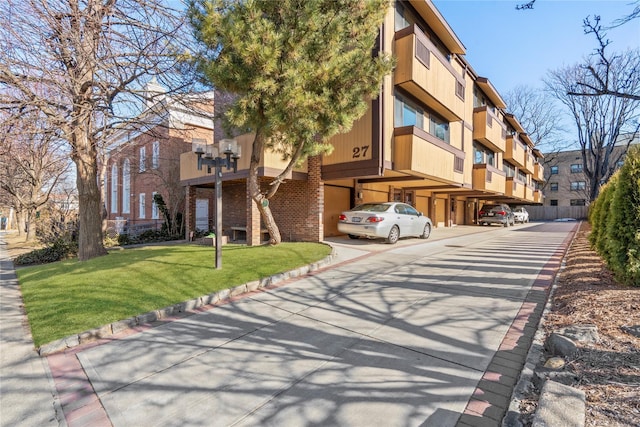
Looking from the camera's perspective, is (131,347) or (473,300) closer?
(131,347)

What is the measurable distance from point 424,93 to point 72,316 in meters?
11.9

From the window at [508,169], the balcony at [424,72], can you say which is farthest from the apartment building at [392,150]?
the window at [508,169]

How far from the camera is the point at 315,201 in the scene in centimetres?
1098

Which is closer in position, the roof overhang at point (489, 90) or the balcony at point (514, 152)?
the roof overhang at point (489, 90)

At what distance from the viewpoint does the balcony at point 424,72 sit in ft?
33.9

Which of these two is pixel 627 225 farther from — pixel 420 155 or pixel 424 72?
pixel 424 72

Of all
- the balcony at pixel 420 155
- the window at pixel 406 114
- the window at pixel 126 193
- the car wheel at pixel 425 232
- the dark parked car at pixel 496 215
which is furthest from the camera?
the window at pixel 126 193

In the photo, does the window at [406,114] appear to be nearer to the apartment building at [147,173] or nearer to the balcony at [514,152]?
the apartment building at [147,173]

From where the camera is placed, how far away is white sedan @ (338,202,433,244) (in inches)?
398

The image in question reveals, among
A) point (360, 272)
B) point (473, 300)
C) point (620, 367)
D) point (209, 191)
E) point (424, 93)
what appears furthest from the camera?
point (209, 191)

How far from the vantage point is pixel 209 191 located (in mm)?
16922

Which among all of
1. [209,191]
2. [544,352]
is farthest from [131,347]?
[209,191]

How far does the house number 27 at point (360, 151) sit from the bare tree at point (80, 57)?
5.51m

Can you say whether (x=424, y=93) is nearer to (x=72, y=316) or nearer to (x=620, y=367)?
(x=620, y=367)
